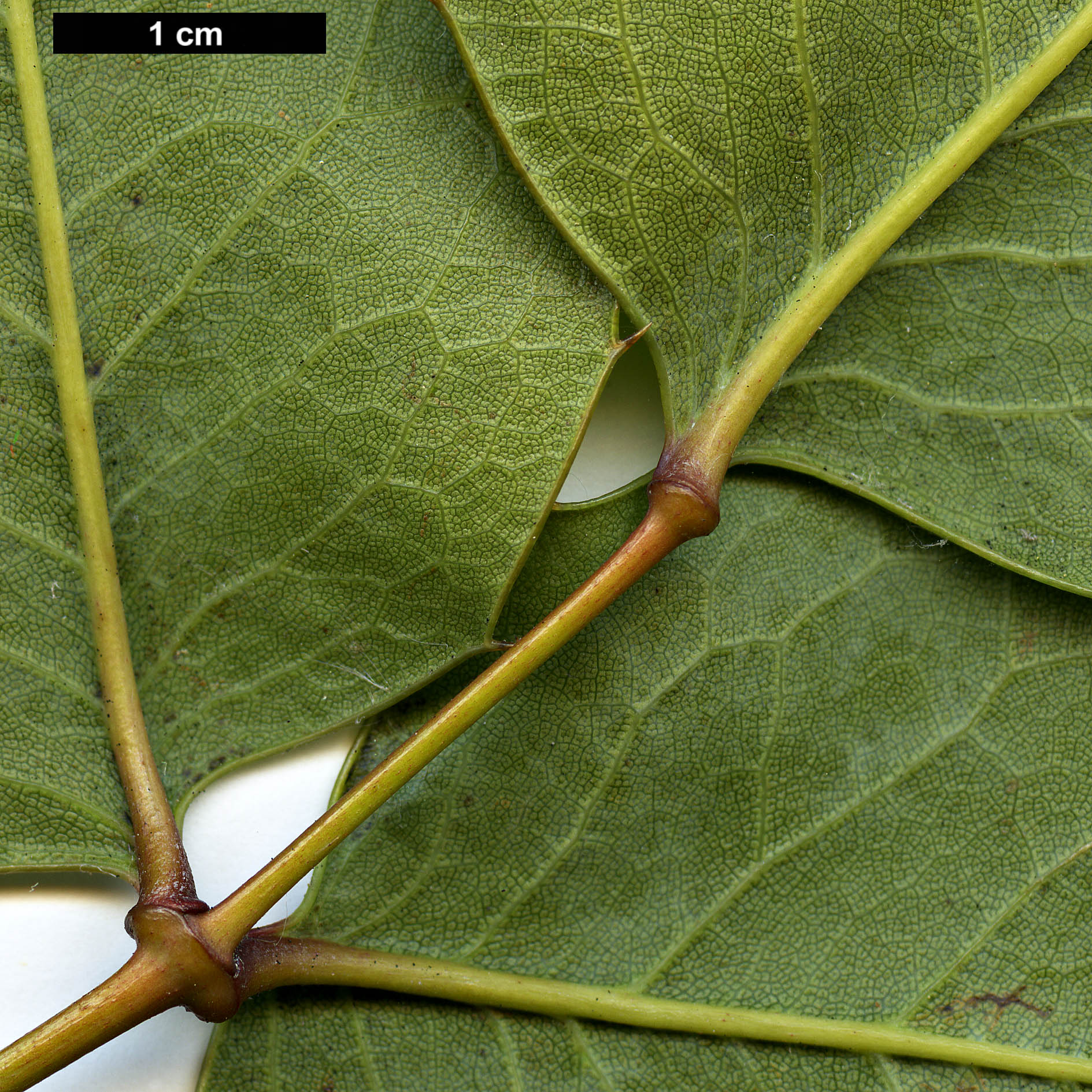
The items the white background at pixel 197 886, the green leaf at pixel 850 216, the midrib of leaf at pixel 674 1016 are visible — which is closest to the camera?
the green leaf at pixel 850 216

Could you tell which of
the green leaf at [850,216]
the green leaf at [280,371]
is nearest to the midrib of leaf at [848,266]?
the green leaf at [850,216]

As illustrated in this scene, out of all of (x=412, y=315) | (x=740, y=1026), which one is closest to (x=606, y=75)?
(x=412, y=315)

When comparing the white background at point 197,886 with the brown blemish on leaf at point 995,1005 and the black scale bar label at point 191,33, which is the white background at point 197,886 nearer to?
the black scale bar label at point 191,33

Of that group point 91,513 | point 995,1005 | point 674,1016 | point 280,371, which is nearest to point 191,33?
point 280,371

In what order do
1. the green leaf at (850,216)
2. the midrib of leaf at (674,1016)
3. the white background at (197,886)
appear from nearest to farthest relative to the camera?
the green leaf at (850,216) → the midrib of leaf at (674,1016) → the white background at (197,886)

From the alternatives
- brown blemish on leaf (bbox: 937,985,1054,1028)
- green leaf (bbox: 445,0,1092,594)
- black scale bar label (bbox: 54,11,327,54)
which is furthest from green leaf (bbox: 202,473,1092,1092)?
black scale bar label (bbox: 54,11,327,54)

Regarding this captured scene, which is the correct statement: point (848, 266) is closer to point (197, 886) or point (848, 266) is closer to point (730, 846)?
point (730, 846)
